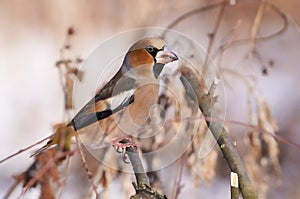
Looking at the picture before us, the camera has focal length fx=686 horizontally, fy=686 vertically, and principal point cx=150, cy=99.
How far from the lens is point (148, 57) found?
103 centimetres

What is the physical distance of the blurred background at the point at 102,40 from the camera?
2.35 meters

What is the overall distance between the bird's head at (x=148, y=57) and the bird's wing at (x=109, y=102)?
0.08ft

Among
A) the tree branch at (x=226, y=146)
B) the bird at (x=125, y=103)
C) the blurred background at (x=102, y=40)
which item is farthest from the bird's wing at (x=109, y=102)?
the blurred background at (x=102, y=40)

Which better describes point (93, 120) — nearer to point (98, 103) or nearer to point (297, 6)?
point (98, 103)

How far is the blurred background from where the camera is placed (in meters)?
2.35

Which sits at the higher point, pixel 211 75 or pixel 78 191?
pixel 211 75

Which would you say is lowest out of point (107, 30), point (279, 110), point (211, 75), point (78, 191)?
point (279, 110)

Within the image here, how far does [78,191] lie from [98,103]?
0.94 meters

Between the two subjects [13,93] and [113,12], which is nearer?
[13,93]

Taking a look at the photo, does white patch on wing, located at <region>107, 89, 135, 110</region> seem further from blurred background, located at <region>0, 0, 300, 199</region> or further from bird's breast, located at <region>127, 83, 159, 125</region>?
Result: blurred background, located at <region>0, 0, 300, 199</region>

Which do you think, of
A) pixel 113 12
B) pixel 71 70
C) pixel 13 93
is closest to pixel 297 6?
pixel 113 12

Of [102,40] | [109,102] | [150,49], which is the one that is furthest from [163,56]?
[102,40]

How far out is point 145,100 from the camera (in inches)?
42.6

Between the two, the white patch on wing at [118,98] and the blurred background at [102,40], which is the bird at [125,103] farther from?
the blurred background at [102,40]
